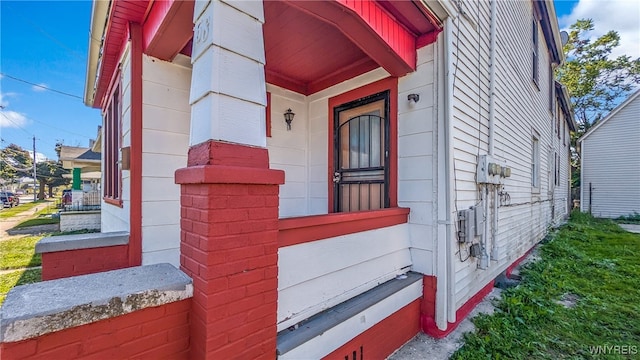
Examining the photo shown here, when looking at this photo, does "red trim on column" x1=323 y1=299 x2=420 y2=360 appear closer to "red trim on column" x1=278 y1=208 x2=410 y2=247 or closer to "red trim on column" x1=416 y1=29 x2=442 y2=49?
"red trim on column" x1=278 y1=208 x2=410 y2=247

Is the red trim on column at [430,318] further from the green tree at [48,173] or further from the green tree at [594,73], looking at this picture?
the green tree at [48,173]

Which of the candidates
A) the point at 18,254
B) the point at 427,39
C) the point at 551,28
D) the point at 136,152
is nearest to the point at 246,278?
the point at 136,152

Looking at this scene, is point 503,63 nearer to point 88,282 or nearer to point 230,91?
point 230,91

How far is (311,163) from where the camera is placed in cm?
404

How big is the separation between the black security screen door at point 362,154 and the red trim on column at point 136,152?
2222 mm

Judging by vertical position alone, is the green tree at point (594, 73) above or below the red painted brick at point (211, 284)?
above

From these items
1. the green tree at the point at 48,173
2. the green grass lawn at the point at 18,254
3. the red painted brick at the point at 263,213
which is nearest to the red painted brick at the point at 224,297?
the red painted brick at the point at 263,213

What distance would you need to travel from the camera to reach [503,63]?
4559 mm

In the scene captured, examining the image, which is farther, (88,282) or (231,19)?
(231,19)

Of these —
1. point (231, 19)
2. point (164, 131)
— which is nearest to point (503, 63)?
point (231, 19)

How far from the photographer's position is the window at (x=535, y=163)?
6.64m

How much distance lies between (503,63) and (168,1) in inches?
193

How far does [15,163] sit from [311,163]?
36.1 meters

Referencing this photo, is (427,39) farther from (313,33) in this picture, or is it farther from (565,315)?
(565,315)
